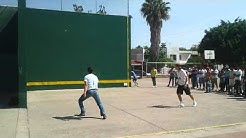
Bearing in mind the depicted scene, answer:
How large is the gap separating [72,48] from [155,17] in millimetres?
40397

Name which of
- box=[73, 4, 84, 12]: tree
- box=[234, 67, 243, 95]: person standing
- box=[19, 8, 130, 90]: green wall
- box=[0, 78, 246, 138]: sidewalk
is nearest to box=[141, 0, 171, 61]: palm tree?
box=[19, 8, 130, 90]: green wall

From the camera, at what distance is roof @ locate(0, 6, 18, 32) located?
19.0 m

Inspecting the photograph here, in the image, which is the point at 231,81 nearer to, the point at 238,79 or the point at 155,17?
the point at 238,79

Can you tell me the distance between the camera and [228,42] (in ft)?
167

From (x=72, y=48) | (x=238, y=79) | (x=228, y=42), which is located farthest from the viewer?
(x=228, y=42)

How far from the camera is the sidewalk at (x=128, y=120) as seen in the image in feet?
Answer: 33.2

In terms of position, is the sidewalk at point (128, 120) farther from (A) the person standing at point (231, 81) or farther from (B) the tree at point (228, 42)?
(B) the tree at point (228, 42)

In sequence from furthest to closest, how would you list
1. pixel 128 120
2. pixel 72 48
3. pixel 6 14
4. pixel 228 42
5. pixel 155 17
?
pixel 155 17
pixel 228 42
pixel 72 48
pixel 6 14
pixel 128 120

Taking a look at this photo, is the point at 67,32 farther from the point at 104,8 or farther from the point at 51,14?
the point at 104,8

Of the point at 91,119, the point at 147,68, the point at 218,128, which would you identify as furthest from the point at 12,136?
the point at 147,68

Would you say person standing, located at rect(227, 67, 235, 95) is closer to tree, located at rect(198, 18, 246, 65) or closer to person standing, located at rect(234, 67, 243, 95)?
person standing, located at rect(234, 67, 243, 95)

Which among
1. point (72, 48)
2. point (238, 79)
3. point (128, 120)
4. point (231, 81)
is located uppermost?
point (72, 48)

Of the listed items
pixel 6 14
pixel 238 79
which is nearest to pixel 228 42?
pixel 238 79

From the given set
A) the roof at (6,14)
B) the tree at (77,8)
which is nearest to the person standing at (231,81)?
the tree at (77,8)
